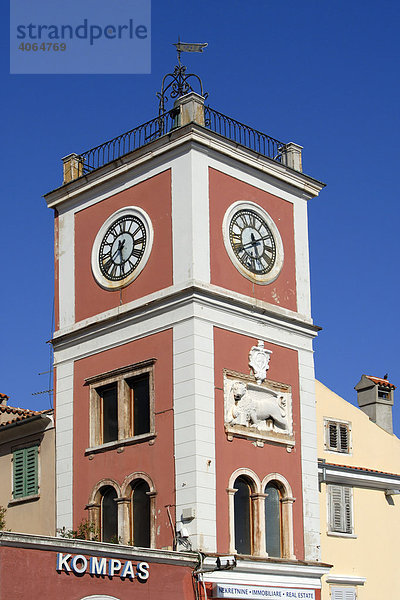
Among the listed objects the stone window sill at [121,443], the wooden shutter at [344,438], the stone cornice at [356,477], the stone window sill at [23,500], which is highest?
the wooden shutter at [344,438]

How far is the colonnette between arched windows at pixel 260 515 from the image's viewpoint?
83.0 feet

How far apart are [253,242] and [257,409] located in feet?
14.3

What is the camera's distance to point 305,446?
2747 centimetres

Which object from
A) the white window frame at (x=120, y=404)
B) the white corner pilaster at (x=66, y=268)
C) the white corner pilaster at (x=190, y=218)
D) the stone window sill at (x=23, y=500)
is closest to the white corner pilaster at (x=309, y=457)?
the white corner pilaster at (x=190, y=218)

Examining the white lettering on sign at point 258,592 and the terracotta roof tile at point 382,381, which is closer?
the white lettering on sign at point 258,592

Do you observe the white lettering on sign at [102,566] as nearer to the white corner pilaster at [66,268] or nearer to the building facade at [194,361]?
the building facade at [194,361]

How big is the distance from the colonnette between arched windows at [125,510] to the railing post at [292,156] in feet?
31.8

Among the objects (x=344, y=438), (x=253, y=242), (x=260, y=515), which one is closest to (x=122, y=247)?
(x=253, y=242)

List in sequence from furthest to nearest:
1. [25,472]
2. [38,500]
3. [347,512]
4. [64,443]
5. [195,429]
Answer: [347,512], [25,472], [38,500], [64,443], [195,429]

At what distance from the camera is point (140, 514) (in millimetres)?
25609

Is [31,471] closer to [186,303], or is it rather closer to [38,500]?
[38,500]

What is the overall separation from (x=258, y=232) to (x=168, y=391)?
5.18m

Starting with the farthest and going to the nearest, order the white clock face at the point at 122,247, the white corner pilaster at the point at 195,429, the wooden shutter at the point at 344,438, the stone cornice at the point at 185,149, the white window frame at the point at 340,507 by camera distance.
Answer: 1. the wooden shutter at the point at 344,438
2. the white window frame at the point at 340,507
3. the white clock face at the point at 122,247
4. the stone cornice at the point at 185,149
5. the white corner pilaster at the point at 195,429

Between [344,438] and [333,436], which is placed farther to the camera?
[344,438]
